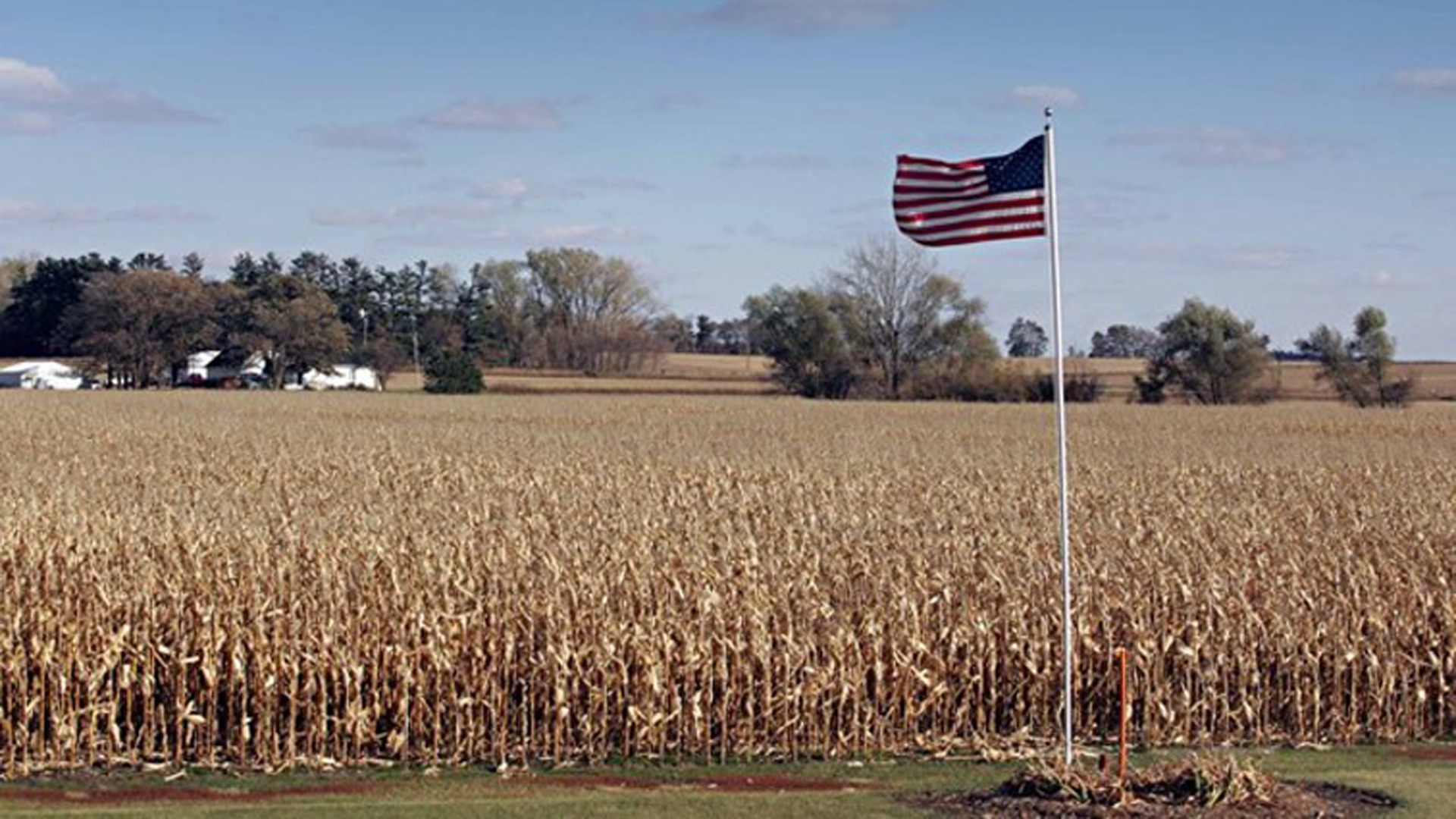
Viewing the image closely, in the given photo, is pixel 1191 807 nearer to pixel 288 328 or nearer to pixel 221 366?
pixel 288 328

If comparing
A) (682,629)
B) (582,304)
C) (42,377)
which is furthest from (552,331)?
(682,629)

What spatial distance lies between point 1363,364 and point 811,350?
29347 millimetres

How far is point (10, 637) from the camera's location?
13.8m

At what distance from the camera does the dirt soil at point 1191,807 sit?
10422mm

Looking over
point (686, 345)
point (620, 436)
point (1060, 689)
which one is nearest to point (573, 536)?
point (1060, 689)

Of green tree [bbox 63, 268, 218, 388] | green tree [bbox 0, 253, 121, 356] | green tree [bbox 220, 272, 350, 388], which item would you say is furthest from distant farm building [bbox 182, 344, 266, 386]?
green tree [bbox 0, 253, 121, 356]

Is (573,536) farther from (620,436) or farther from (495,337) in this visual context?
(495,337)

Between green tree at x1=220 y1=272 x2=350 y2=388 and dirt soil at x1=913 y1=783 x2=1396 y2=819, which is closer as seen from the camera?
dirt soil at x1=913 y1=783 x2=1396 y2=819

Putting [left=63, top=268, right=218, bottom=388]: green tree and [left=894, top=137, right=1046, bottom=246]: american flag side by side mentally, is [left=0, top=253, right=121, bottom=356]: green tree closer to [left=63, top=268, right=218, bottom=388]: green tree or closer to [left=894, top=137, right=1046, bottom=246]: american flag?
[left=63, top=268, right=218, bottom=388]: green tree

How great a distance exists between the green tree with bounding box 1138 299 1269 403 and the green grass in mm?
80920

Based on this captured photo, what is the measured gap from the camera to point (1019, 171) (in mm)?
11977

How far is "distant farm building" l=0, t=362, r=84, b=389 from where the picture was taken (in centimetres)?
11225

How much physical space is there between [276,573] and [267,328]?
97.4m

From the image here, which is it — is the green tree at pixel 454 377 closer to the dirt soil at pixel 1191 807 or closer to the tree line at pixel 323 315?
the tree line at pixel 323 315
